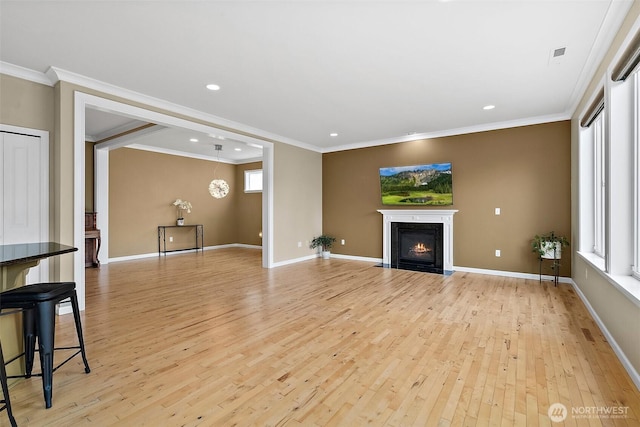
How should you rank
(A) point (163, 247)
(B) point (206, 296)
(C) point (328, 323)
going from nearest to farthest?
(C) point (328, 323) → (B) point (206, 296) → (A) point (163, 247)

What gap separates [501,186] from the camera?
5.32 m

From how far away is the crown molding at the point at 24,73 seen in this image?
319 centimetres

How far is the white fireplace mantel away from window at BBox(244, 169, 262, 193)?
439 cm

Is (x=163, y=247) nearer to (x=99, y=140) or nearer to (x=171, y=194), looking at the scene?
(x=171, y=194)

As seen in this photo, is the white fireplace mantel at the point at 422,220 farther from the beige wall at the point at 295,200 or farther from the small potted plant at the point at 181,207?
the small potted plant at the point at 181,207

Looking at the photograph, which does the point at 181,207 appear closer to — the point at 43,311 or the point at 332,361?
the point at 43,311

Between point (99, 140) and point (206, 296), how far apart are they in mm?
4798

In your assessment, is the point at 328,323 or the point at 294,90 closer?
the point at 328,323

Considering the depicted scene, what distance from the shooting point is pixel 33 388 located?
1994 millimetres

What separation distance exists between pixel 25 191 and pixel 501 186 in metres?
6.79

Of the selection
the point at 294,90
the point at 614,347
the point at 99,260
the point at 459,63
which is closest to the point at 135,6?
the point at 294,90

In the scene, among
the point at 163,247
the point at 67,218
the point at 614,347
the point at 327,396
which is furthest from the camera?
the point at 163,247

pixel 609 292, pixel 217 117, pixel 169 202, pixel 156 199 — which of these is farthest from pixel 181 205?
pixel 609 292

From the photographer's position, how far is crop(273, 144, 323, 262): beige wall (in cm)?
639
